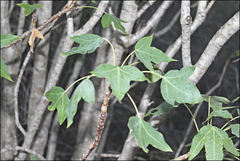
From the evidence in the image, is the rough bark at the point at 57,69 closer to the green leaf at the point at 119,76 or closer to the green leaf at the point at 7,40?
the green leaf at the point at 7,40

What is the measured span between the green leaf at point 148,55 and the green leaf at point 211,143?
0.15 m

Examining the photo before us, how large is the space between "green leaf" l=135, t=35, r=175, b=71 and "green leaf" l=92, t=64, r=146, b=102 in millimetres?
37

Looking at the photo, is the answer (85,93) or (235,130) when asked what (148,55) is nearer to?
(85,93)

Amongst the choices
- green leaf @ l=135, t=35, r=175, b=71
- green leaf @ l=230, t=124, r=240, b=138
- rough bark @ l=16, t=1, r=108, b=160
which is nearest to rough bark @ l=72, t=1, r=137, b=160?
rough bark @ l=16, t=1, r=108, b=160

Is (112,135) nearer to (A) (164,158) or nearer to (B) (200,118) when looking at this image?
(A) (164,158)

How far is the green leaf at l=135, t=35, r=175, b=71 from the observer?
19.1 inches

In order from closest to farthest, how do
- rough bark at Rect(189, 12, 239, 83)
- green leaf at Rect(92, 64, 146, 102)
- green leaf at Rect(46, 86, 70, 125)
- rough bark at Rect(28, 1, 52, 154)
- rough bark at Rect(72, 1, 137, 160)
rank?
1. green leaf at Rect(92, 64, 146, 102)
2. green leaf at Rect(46, 86, 70, 125)
3. rough bark at Rect(189, 12, 239, 83)
4. rough bark at Rect(72, 1, 137, 160)
5. rough bark at Rect(28, 1, 52, 154)

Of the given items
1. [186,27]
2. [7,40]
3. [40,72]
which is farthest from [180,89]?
[40,72]

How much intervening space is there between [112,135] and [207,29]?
3.05 ft

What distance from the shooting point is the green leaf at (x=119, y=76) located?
1.43 feet

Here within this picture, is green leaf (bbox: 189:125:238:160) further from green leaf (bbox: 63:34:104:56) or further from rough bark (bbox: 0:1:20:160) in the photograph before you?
rough bark (bbox: 0:1:20:160)

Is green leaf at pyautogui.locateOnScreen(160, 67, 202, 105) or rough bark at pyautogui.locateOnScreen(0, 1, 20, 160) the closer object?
green leaf at pyautogui.locateOnScreen(160, 67, 202, 105)

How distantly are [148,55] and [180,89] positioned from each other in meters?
0.08

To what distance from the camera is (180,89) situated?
485 millimetres
